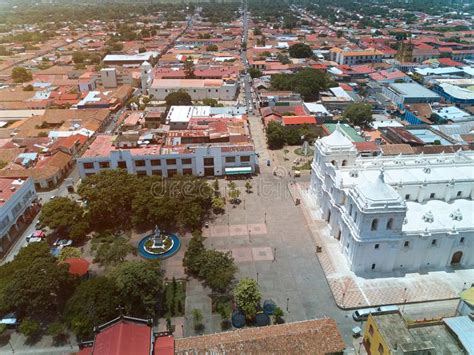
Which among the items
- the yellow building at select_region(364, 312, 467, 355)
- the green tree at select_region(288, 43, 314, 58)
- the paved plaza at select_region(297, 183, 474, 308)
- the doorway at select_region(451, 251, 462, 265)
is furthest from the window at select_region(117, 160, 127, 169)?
the green tree at select_region(288, 43, 314, 58)

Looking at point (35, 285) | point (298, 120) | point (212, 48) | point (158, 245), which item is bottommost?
point (158, 245)

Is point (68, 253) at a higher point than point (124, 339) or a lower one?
lower

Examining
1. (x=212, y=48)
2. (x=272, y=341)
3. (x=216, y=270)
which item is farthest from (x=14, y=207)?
(x=212, y=48)

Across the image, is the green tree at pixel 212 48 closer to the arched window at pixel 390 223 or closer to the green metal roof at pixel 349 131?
the green metal roof at pixel 349 131

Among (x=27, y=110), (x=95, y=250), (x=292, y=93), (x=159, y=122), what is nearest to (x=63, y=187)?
(x=95, y=250)

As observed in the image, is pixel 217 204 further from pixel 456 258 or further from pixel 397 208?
pixel 456 258

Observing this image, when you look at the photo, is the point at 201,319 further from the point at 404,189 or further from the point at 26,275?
the point at 404,189
